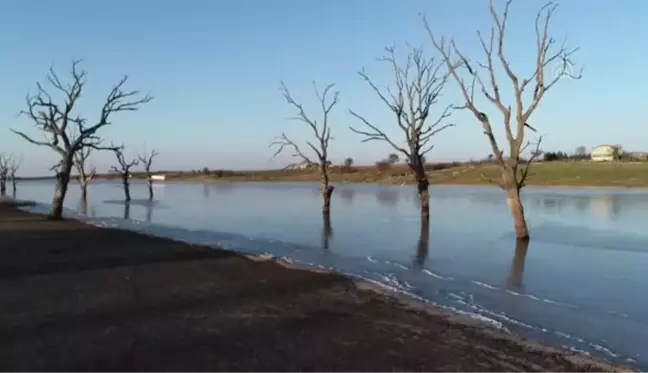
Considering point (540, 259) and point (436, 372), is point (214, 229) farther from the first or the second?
point (436, 372)

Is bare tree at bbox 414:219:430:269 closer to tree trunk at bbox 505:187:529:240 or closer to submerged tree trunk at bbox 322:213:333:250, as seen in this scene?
submerged tree trunk at bbox 322:213:333:250

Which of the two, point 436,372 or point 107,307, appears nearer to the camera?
point 436,372

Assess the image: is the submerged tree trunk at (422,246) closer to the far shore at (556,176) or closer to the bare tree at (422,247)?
the bare tree at (422,247)

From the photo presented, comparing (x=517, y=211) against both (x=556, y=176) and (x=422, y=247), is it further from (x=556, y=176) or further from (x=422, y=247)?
(x=556, y=176)

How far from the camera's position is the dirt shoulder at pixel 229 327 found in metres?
4.77

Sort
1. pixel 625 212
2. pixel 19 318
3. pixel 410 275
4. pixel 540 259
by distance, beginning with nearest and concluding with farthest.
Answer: pixel 19 318 < pixel 410 275 < pixel 540 259 < pixel 625 212

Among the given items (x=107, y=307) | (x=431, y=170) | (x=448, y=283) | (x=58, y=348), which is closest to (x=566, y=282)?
(x=448, y=283)

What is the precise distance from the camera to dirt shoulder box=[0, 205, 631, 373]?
4766 millimetres

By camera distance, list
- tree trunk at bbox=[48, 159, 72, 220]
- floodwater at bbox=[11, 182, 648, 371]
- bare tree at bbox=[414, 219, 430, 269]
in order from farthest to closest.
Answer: tree trunk at bbox=[48, 159, 72, 220] → bare tree at bbox=[414, 219, 430, 269] → floodwater at bbox=[11, 182, 648, 371]

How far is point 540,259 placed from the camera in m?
12.8

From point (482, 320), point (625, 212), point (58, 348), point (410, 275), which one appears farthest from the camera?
point (625, 212)

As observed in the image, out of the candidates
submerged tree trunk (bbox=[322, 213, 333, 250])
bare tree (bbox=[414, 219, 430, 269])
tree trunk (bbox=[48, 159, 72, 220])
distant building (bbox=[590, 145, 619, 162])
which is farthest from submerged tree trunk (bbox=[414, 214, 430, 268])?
distant building (bbox=[590, 145, 619, 162])

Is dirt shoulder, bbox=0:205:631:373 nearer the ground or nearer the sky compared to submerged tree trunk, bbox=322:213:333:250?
nearer the sky

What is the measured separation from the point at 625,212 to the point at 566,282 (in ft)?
68.1
